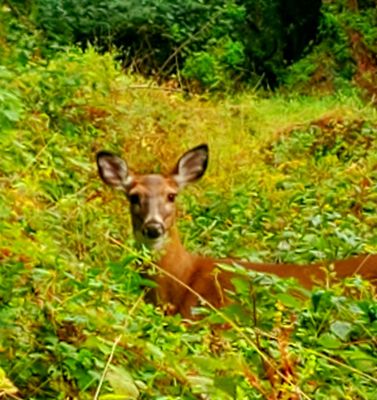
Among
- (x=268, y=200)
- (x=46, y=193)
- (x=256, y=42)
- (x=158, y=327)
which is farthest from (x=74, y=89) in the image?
(x=256, y=42)

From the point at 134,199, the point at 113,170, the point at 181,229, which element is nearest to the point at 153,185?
the point at 134,199

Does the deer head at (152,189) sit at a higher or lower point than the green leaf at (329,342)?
lower

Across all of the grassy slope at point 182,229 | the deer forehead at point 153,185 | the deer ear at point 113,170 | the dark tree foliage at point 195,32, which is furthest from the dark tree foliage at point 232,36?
the deer forehead at point 153,185

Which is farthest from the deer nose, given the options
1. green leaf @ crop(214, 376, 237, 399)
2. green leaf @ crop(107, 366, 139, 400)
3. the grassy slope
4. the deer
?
green leaf @ crop(214, 376, 237, 399)

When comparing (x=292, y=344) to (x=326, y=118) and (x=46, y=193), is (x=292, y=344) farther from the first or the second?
(x=326, y=118)

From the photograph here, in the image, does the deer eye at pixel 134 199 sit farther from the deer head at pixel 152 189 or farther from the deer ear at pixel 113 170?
the deer ear at pixel 113 170

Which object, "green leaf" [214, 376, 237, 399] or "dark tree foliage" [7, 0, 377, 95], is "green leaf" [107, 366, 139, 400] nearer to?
"green leaf" [214, 376, 237, 399]

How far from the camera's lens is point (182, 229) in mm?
10633

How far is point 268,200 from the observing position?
11281 mm

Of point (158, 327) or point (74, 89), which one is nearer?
point (158, 327)

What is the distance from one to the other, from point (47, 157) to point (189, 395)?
524 centimetres

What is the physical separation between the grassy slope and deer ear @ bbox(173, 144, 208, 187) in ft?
1.52

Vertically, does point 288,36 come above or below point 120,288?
below

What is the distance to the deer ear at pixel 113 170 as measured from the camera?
31.6ft
